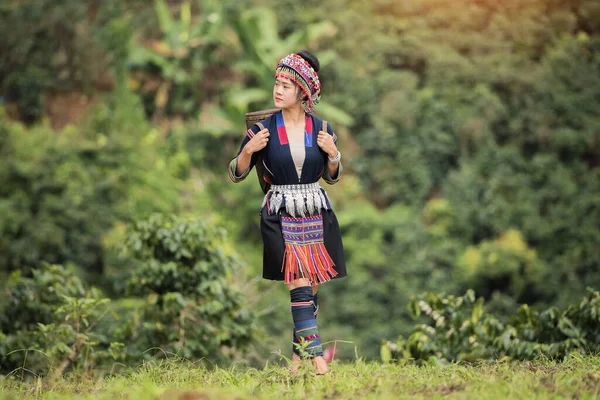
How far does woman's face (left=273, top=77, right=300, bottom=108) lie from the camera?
14.3 feet

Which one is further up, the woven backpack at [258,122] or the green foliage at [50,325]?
the woven backpack at [258,122]

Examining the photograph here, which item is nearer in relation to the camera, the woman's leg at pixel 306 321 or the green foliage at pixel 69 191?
the woman's leg at pixel 306 321

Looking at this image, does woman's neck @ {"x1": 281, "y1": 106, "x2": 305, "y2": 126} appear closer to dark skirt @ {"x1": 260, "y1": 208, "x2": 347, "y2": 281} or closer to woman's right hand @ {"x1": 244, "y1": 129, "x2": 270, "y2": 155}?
woman's right hand @ {"x1": 244, "y1": 129, "x2": 270, "y2": 155}

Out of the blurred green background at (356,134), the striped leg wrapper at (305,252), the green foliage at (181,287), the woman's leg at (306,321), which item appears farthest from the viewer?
the blurred green background at (356,134)

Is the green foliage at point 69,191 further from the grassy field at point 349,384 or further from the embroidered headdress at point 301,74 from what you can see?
the embroidered headdress at point 301,74

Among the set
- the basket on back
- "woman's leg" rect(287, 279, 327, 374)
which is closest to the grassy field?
"woman's leg" rect(287, 279, 327, 374)

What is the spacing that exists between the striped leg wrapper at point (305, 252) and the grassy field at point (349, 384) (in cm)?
50

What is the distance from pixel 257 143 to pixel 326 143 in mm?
369

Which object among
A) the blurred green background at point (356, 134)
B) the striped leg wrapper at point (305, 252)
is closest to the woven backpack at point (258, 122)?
the striped leg wrapper at point (305, 252)

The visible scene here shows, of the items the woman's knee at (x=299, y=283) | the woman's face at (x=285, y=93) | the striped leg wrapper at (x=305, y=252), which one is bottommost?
the woman's knee at (x=299, y=283)

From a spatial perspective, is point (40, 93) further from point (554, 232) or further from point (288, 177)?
point (288, 177)

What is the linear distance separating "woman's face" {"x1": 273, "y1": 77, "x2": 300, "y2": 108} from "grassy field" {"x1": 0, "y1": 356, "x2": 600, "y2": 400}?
4.56 feet

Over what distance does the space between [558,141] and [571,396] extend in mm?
16222

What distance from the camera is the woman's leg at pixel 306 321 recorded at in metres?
4.13
